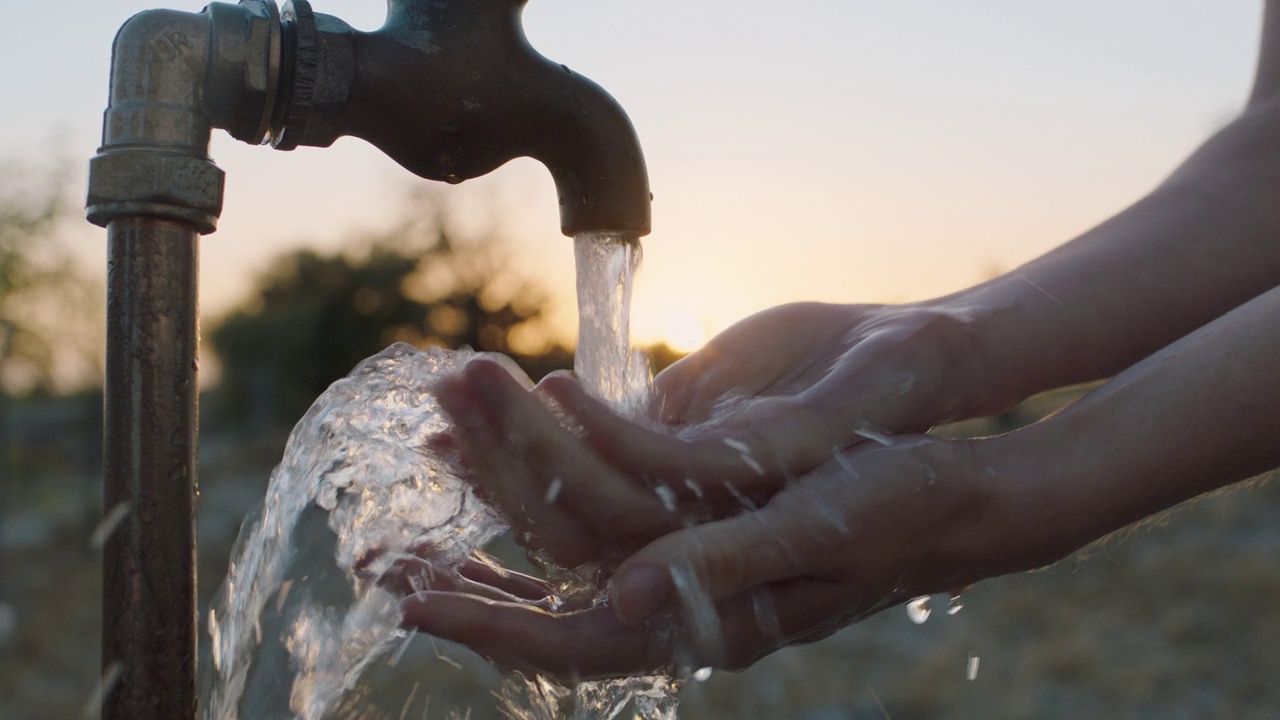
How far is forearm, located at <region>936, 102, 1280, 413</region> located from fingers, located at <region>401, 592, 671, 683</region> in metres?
0.72

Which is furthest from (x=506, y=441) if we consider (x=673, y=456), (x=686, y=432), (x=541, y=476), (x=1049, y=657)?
(x=1049, y=657)

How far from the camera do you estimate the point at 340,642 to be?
1.42m

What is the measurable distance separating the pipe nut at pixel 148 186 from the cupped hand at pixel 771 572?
0.45 metres

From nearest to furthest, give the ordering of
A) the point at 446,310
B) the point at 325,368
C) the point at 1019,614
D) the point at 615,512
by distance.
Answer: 1. the point at 615,512
2. the point at 1019,614
3. the point at 446,310
4. the point at 325,368

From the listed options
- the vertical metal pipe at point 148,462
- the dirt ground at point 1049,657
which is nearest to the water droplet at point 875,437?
the vertical metal pipe at point 148,462

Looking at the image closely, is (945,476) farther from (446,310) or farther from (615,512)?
(446,310)

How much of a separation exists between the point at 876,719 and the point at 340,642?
3.01m

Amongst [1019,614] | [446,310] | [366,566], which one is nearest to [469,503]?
[366,566]

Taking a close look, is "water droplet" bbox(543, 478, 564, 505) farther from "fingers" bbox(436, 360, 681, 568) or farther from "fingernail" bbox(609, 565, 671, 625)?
"fingernail" bbox(609, 565, 671, 625)

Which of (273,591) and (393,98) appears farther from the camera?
(273,591)

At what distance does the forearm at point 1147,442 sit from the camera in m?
1.21

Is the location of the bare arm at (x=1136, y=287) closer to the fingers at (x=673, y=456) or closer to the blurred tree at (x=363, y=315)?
the fingers at (x=673, y=456)

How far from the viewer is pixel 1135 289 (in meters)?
1.64

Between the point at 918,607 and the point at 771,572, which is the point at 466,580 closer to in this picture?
the point at 771,572
